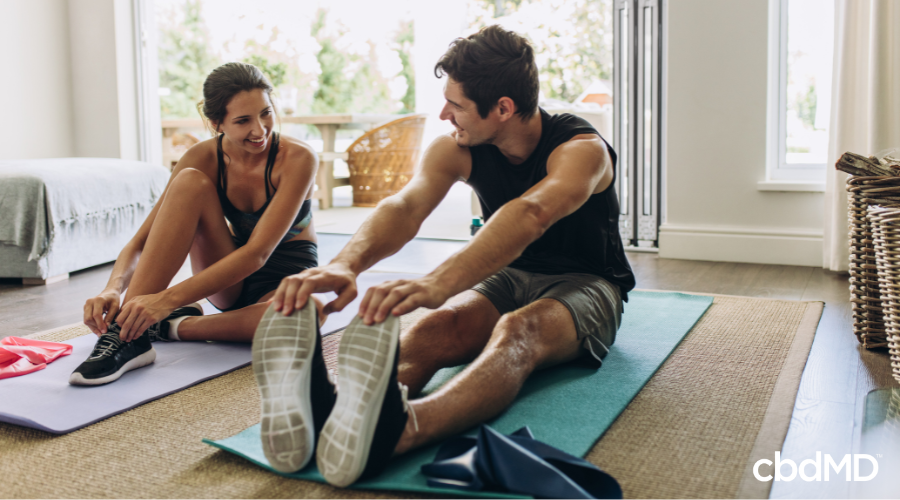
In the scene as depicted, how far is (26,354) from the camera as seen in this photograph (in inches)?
64.3

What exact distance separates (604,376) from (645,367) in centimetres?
13

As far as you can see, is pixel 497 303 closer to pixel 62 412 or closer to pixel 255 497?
pixel 255 497

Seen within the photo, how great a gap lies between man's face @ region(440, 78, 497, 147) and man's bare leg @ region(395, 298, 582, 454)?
0.38 meters

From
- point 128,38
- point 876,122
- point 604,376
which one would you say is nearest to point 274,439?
point 604,376

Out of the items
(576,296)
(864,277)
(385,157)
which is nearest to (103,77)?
(385,157)

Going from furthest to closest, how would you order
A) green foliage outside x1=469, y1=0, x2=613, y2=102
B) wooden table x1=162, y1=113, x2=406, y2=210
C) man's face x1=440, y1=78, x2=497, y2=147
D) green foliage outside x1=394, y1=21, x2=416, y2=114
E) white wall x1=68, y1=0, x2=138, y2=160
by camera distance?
green foliage outside x1=394, y1=21, x2=416, y2=114 < green foliage outside x1=469, y1=0, x2=613, y2=102 < wooden table x1=162, y1=113, x2=406, y2=210 < white wall x1=68, y1=0, x2=138, y2=160 < man's face x1=440, y1=78, x2=497, y2=147

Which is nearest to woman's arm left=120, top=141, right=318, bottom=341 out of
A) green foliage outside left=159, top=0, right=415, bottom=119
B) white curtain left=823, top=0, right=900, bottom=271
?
white curtain left=823, top=0, right=900, bottom=271

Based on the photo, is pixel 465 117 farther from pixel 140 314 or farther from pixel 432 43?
pixel 432 43

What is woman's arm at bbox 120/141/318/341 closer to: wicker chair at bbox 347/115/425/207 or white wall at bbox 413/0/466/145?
white wall at bbox 413/0/466/145

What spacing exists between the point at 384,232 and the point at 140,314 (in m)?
0.62

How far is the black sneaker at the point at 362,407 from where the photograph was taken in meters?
0.94

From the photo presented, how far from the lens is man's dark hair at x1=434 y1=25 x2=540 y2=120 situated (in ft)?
→ 4.56

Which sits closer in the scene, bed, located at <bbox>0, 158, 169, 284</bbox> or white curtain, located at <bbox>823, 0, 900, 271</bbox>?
white curtain, located at <bbox>823, 0, 900, 271</bbox>

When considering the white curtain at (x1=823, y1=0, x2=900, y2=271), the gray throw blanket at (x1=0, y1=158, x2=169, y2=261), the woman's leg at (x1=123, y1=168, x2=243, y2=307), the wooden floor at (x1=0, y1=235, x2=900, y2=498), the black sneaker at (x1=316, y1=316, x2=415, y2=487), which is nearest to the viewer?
the black sneaker at (x1=316, y1=316, x2=415, y2=487)
